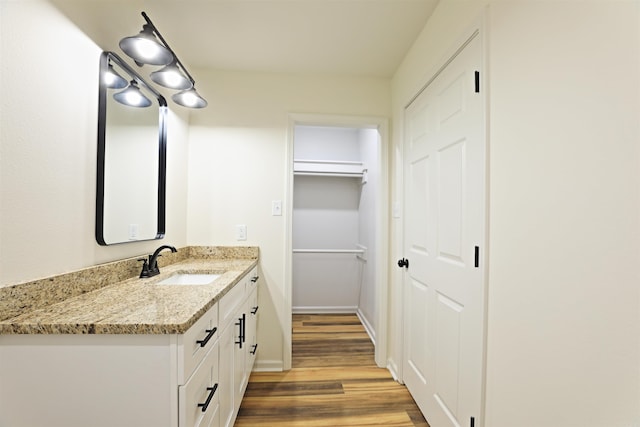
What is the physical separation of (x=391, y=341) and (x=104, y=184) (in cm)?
222

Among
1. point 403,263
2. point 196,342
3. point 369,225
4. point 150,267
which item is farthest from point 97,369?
point 369,225

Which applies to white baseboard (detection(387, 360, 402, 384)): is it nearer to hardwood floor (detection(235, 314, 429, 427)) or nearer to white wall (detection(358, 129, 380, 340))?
hardwood floor (detection(235, 314, 429, 427))

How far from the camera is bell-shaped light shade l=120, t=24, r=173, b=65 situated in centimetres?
122

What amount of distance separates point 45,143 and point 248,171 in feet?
4.23

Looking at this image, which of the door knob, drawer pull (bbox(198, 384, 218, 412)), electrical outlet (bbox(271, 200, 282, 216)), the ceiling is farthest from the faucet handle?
the door knob

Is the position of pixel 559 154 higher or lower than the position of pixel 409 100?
lower

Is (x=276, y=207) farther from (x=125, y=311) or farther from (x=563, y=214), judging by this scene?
(x=563, y=214)

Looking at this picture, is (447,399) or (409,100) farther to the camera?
(409,100)

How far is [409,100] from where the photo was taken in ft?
6.24

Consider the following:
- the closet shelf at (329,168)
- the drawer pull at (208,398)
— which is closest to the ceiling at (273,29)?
the closet shelf at (329,168)

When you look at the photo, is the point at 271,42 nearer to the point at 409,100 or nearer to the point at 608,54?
the point at 409,100

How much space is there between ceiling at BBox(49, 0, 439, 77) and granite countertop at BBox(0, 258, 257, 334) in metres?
1.13

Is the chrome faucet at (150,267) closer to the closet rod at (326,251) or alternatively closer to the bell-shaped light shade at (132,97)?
the bell-shaped light shade at (132,97)

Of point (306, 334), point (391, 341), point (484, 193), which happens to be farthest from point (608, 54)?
point (306, 334)
